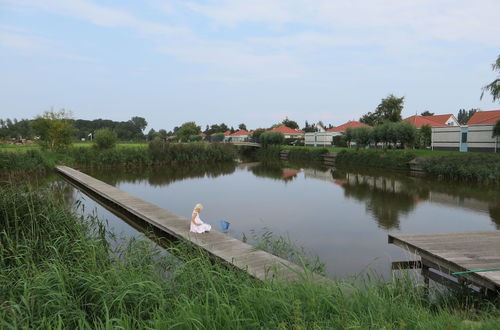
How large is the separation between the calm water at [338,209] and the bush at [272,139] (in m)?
25.8

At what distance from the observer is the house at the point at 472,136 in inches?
957

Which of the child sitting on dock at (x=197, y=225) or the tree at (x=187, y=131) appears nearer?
the child sitting on dock at (x=197, y=225)

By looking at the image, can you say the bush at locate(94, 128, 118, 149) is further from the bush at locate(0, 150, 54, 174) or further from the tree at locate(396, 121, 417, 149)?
the tree at locate(396, 121, 417, 149)

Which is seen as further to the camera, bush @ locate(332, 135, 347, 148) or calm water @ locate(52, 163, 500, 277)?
bush @ locate(332, 135, 347, 148)

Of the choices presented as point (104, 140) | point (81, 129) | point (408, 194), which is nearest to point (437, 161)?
point (408, 194)

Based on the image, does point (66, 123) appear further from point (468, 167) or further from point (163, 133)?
point (163, 133)

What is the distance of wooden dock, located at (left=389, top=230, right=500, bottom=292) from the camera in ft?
14.8

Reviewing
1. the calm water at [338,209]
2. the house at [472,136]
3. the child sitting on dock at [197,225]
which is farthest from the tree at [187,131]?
the child sitting on dock at [197,225]

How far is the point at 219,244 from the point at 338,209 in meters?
6.67

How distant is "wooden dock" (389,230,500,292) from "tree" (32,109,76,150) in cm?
2678

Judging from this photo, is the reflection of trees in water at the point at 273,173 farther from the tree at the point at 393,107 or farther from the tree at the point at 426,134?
the tree at the point at 393,107

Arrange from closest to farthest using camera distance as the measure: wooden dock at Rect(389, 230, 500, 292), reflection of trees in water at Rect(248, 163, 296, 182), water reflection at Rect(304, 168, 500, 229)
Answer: wooden dock at Rect(389, 230, 500, 292)
water reflection at Rect(304, 168, 500, 229)
reflection of trees in water at Rect(248, 163, 296, 182)

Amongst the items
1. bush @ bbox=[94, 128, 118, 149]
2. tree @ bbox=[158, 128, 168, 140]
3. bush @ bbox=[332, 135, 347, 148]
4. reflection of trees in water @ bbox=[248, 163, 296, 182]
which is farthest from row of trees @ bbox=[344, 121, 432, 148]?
tree @ bbox=[158, 128, 168, 140]

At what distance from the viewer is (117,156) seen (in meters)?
26.9
